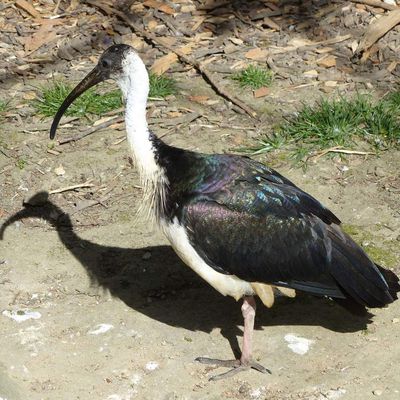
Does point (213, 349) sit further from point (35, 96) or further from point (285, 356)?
point (35, 96)

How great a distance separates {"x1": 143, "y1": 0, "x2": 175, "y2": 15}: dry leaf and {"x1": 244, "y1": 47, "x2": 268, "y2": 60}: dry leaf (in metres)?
1.23

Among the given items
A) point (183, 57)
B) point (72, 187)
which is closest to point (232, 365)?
point (72, 187)

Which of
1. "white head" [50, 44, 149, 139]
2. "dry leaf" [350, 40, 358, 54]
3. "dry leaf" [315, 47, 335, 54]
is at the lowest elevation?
"dry leaf" [315, 47, 335, 54]

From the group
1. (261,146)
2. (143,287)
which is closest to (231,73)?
(261,146)

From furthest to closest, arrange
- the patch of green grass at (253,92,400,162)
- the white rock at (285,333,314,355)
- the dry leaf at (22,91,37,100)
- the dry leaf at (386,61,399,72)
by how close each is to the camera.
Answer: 1. the dry leaf at (22,91,37,100)
2. the dry leaf at (386,61,399,72)
3. the patch of green grass at (253,92,400,162)
4. the white rock at (285,333,314,355)

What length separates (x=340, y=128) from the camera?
9.12 metres

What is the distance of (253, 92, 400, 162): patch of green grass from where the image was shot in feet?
29.6

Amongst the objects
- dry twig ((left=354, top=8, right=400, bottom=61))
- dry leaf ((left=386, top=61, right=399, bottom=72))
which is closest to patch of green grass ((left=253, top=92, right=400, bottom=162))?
dry leaf ((left=386, top=61, right=399, bottom=72))

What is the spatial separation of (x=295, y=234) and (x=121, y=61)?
5.83 feet

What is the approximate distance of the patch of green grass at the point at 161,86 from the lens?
993 centimetres

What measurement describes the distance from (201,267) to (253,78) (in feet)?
12.8

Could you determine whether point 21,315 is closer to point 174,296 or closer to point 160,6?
point 174,296

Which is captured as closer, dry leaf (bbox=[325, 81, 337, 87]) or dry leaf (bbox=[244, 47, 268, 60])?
dry leaf (bbox=[325, 81, 337, 87])

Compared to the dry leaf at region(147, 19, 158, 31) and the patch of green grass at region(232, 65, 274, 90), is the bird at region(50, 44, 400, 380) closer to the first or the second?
the patch of green grass at region(232, 65, 274, 90)
